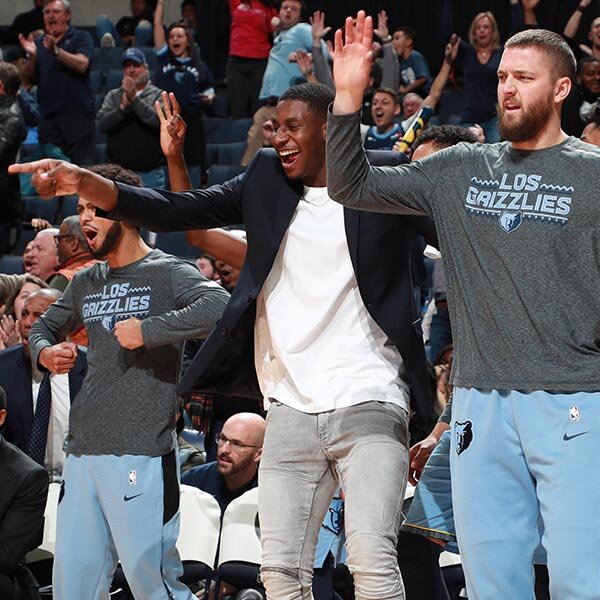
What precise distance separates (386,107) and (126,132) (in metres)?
2.36

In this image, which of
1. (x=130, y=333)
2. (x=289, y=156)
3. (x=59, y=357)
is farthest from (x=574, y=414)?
(x=59, y=357)

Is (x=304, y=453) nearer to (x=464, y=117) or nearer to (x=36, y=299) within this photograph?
(x=36, y=299)

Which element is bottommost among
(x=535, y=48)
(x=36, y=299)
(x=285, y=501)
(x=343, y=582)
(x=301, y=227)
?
(x=343, y=582)

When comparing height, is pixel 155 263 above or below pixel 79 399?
above

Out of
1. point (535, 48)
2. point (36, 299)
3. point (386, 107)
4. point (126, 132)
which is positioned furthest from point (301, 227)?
point (126, 132)

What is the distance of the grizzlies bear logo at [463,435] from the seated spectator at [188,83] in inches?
332

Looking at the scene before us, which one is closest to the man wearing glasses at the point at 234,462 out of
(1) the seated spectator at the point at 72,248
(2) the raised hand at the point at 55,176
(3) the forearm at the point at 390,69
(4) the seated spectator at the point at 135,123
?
(1) the seated spectator at the point at 72,248

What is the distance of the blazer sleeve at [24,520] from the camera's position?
17.6ft

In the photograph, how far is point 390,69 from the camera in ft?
36.6

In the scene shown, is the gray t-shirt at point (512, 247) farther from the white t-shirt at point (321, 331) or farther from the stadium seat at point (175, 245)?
the stadium seat at point (175, 245)

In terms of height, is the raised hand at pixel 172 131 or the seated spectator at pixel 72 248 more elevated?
the raised hand at pixel 172 131

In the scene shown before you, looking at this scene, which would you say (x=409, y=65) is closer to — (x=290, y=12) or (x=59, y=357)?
(x=290, y=12)

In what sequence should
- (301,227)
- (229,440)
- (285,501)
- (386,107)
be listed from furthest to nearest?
(386,107)
(229,440)
(301,227)
(285,501)

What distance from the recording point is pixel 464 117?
10453 mm
